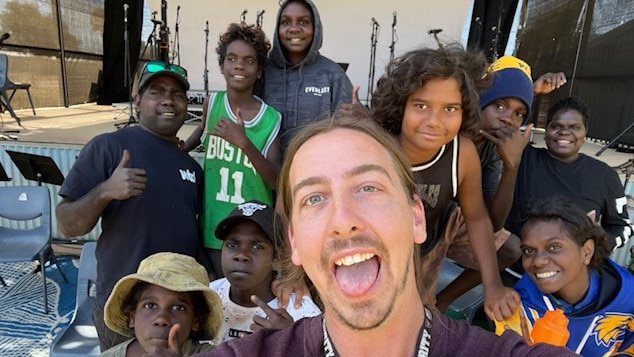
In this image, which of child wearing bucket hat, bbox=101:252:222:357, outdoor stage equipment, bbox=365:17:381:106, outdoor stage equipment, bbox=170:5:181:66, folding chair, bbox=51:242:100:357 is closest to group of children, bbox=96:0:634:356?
child wearing bucket hat, bbox=101:252:222:357

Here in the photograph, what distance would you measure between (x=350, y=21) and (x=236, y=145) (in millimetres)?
7740

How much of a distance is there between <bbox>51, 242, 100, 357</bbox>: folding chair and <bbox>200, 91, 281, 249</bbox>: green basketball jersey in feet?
2.82

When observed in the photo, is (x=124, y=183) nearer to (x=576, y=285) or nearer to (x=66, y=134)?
(x=576, y=285)

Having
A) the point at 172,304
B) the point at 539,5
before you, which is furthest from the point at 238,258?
the point at 539,5

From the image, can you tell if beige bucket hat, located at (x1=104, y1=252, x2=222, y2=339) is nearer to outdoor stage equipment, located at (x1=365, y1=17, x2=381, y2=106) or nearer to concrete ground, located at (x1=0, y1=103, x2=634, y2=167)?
concrete ground, located at (x1=0, y1=103, x2=634, y2=167)

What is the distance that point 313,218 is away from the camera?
95 cm

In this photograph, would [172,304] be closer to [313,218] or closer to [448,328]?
[313,218]

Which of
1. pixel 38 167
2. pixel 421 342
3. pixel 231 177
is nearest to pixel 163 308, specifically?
pixel 231 177

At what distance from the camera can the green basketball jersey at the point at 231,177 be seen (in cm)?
207

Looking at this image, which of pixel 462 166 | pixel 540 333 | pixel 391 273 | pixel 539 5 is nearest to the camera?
pixel 391 273

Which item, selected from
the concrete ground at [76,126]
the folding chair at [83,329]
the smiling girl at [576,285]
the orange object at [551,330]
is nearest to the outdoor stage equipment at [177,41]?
the concrete ground at [76,126]

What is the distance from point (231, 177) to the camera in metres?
2.08

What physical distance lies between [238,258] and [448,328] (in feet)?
3.37

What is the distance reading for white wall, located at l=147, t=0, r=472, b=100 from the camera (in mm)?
8648
